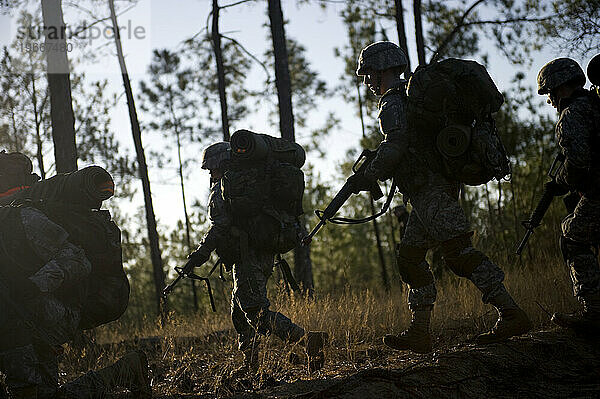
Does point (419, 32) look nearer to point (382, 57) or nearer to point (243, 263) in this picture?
point (382, 57)

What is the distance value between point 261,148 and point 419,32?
336 inches

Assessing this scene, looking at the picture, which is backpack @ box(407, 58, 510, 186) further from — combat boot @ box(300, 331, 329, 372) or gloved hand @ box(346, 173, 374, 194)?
combat boot @ box(300, 331, 329, 372)

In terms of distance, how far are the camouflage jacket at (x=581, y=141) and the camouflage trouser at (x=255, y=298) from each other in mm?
2580

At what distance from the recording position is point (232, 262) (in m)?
5.66

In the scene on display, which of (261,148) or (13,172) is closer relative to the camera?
(13,172)

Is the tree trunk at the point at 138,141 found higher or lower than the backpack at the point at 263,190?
higher

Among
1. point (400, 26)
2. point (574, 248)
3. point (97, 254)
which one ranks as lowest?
point (574, 248)

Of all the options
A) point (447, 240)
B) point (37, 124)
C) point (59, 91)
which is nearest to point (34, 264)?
point (447, 240)

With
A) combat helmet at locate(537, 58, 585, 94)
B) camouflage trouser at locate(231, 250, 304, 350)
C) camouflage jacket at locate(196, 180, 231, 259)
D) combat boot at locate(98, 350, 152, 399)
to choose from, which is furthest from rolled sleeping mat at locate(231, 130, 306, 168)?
combat helmet at locate(537, 58, 585, 94)

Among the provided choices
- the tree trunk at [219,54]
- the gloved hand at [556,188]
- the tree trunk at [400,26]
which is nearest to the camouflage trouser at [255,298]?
the gloved hand at [556,188]

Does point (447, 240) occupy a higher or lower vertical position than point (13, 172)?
lower

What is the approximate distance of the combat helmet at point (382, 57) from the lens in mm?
5059

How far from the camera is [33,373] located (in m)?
3.99

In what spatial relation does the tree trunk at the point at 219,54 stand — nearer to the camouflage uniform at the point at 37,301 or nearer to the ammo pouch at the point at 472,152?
the ammo pouch at the point at 472,152
